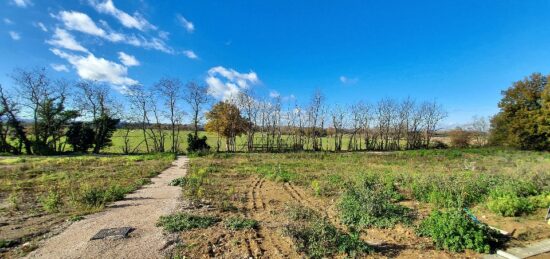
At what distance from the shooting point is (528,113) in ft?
110

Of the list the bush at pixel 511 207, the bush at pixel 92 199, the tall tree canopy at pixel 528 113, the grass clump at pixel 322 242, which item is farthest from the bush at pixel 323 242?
the tall tree canopy at pixel 528 113

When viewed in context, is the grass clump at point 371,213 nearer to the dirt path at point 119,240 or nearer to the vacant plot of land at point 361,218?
the vacant plot of land at point 361,218

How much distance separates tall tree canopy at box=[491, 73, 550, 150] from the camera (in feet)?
104

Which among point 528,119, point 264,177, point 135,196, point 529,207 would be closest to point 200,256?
point 135,196

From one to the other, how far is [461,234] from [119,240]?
22.2 ft

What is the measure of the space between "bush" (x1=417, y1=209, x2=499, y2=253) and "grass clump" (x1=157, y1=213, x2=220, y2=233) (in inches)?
A: 198

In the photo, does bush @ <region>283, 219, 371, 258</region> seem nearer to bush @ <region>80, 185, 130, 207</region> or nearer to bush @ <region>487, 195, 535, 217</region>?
bush @ <region>487, 195, 535, 217</region>

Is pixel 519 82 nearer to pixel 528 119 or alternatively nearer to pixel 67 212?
pixel 528 119

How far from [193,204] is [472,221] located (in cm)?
725

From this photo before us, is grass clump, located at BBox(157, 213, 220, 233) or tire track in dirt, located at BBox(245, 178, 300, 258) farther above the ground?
grass clump, located at BBox(157, 213, 220, 233)

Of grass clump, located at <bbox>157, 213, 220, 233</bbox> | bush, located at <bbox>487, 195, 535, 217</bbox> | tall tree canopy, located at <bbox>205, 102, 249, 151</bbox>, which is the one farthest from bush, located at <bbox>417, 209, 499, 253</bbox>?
tall tree canopy, located at <bbox>205, 102, 249, 151</bbox>

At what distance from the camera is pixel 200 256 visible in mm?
5074

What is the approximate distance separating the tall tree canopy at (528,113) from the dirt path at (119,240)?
41.1 m

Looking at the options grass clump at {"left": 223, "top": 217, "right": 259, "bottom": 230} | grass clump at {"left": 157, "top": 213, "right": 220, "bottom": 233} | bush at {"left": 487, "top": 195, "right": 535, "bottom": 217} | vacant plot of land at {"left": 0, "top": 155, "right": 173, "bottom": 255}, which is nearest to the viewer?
vacant plot of land at {"left": 0, "top": 155, "right": 173, "bottom": 255}
